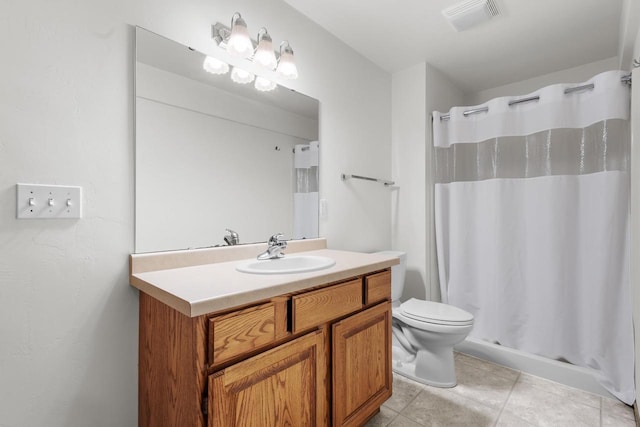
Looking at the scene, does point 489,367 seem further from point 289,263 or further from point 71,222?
point 71,222

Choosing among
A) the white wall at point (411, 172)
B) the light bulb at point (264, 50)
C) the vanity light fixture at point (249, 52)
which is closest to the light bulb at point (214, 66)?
the vanity light fixture at point (249, 52)

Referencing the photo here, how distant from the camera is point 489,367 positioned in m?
2.05

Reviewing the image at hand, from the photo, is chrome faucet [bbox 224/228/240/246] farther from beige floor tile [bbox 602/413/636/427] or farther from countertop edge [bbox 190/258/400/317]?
beige floor tile [bbox 602/413/636/427]

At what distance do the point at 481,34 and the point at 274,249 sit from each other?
2.03 meters

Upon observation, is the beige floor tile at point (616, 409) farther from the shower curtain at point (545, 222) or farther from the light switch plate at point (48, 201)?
the light switch plate at point (48, 201)

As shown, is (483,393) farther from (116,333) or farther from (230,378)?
(116,333)

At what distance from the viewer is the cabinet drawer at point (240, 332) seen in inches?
33.5

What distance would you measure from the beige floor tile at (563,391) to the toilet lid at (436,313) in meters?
0.59

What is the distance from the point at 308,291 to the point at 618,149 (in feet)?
6.58

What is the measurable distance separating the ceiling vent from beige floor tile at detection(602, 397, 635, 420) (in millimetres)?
2337

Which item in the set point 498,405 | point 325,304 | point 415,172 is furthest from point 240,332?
point 415,172

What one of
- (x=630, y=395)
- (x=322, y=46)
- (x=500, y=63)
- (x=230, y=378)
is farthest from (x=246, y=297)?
(x=500, y=63)

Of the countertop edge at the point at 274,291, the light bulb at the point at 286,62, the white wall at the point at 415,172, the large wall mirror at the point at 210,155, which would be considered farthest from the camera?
the white wall at the point at 415,172

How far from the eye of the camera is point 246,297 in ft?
2.97
